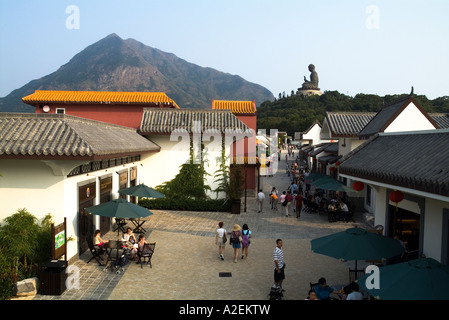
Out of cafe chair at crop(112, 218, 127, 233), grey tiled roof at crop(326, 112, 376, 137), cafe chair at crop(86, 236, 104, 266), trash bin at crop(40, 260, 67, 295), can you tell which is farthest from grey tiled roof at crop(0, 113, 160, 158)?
grey tiled roof at crop(326, 112, 376, 137)

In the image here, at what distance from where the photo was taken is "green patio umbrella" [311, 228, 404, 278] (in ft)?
26.6

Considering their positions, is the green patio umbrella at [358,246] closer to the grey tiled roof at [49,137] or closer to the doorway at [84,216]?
the grey tiled roof at [49,137]

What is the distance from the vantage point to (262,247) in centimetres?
1415

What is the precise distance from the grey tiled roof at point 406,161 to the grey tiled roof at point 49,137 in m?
8.08

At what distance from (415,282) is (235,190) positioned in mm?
15806

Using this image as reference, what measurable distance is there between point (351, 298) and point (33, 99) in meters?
27.3

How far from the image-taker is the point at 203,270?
11305mm

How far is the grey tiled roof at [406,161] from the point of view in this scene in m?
7.02

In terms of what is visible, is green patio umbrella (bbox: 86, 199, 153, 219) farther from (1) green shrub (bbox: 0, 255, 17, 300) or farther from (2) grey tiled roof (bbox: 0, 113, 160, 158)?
(1) green shrub (bbox: 0, 255, 17, 300)

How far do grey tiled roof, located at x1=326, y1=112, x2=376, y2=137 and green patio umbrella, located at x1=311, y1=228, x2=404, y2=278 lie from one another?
1496cm

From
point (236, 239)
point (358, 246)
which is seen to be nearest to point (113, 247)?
point (236, 239)
